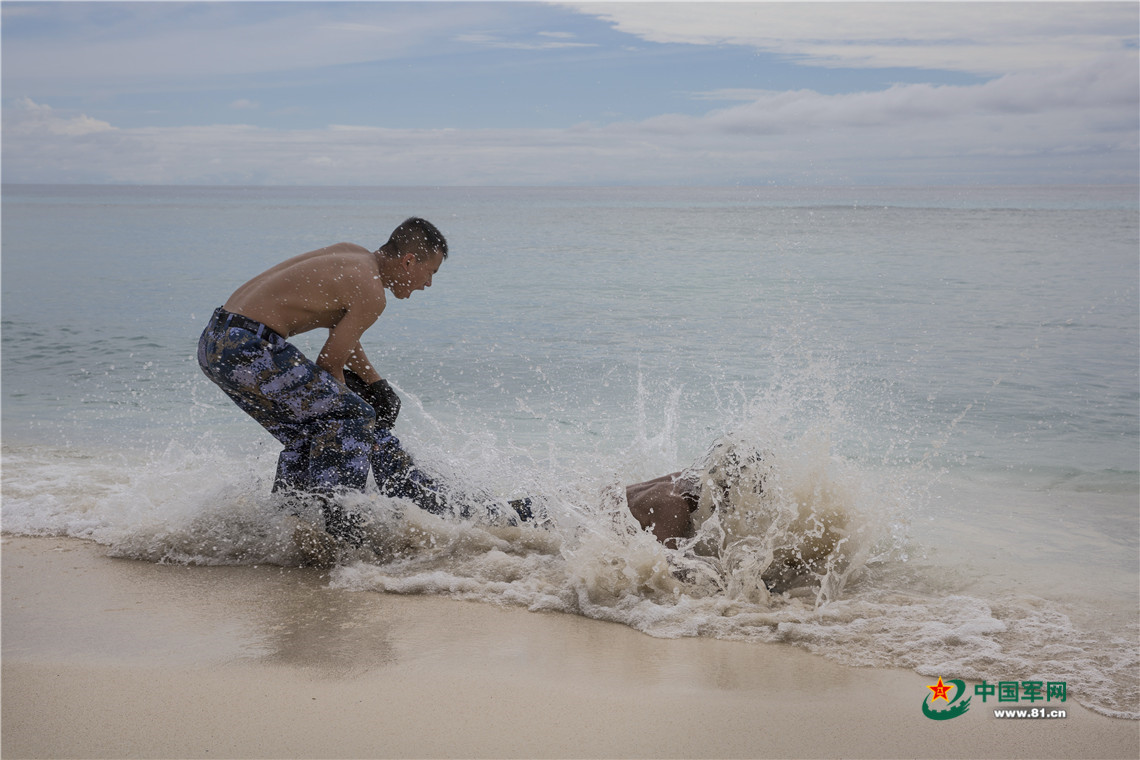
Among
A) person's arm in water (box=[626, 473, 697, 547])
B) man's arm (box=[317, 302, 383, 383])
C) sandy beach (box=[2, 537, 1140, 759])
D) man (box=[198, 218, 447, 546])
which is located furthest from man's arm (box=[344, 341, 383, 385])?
person's arm in water (box=[626, 473, 697, 547])

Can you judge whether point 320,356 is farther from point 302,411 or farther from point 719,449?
point 719,449

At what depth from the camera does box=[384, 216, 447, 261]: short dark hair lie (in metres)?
3.91

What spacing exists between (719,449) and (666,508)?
39 cm

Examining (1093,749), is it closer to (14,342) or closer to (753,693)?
(753,693)

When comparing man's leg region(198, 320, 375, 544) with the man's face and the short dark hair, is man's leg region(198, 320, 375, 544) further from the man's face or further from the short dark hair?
the short dark hair

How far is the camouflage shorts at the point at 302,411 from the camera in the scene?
149 inches

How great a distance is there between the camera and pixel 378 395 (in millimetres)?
4398

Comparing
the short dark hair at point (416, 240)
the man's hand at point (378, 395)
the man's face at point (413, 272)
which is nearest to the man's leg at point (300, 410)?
the man's hand at point (378, 395)

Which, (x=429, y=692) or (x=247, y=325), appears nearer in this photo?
(x=429, y=692)

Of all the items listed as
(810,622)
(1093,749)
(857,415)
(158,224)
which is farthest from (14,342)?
(158,224)

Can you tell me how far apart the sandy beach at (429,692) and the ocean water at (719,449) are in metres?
0.25

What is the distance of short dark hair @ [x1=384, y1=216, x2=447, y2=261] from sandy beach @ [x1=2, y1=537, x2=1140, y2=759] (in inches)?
60.1

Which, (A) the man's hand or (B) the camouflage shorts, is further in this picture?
(A) the man's hand

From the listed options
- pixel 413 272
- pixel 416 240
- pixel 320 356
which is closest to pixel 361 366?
pixel 320 356
